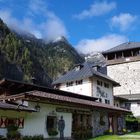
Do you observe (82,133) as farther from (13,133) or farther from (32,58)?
(32,58)

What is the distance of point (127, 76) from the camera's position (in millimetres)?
50500

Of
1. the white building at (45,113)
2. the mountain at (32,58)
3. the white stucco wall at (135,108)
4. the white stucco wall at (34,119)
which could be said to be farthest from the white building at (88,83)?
the white stucco wall at (34,119)

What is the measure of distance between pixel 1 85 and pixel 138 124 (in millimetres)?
21663

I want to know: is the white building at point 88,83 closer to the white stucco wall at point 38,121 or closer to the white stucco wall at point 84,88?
the white stucco wall at point 84,88

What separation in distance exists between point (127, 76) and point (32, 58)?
109ft

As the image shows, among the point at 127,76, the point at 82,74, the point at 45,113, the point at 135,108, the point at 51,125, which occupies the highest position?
the point at 127,76

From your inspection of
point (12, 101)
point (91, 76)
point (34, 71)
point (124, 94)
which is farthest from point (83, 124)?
point (34, 71)

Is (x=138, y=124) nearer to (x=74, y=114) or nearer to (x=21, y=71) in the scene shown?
(x=74, y=114)

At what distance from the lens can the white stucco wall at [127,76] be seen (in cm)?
4934

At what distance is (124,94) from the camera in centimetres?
5012

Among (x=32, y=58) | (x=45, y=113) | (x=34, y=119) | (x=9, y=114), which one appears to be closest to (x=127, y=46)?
(x=32, y=58)

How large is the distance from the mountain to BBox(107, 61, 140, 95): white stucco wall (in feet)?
48.0

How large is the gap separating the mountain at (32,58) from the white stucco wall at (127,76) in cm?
1464

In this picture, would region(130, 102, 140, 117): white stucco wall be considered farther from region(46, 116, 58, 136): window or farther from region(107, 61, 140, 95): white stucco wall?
region(46, 116, 58, 136): window
